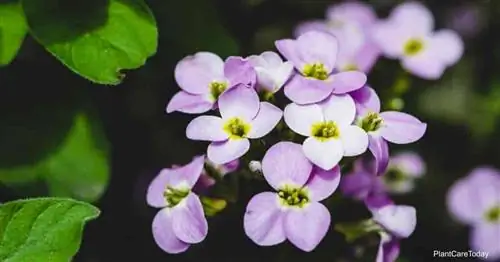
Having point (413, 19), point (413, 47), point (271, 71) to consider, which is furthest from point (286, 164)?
point (413, 19)

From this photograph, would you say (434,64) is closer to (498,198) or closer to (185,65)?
(498,198)

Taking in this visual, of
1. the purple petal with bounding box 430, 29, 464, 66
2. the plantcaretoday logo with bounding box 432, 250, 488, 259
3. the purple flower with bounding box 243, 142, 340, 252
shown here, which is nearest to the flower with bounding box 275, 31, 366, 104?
the purple flower with bounding box 243, 142, 340, 252

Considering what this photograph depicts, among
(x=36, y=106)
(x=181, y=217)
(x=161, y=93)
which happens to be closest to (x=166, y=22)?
(x=161, y=93)

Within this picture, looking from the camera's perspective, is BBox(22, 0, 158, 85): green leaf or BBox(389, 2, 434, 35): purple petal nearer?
BBox(22, 0, 158, 85): green leaf

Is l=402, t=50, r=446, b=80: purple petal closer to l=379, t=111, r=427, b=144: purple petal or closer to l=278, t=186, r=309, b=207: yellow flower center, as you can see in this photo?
l=379, t=111, r=427, b=144: purple petal

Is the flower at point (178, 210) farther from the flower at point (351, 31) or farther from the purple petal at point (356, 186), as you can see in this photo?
the flower at point (351, 31)

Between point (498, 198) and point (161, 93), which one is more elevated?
point (161, 93)

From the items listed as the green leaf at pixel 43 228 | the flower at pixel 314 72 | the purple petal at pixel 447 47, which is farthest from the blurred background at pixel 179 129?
the green leaf at pixel 43 228
